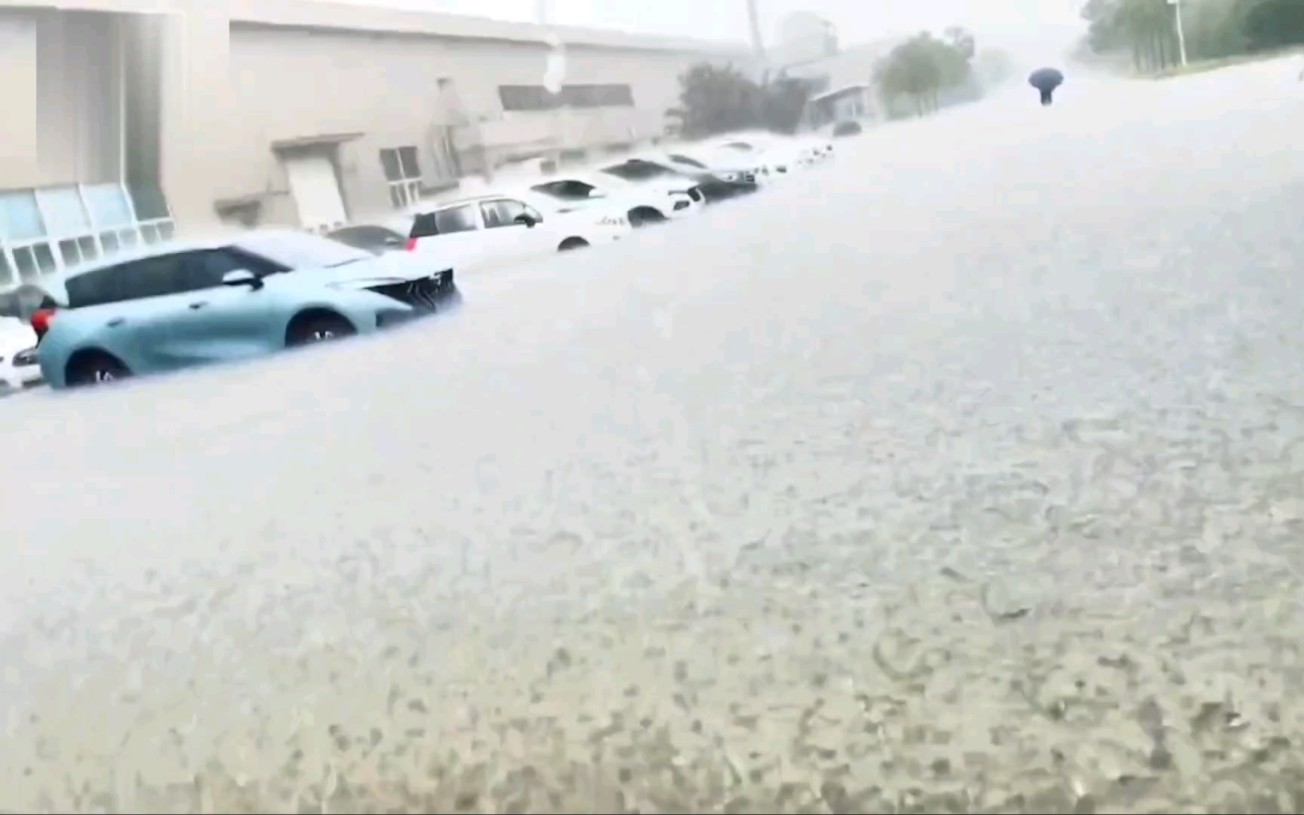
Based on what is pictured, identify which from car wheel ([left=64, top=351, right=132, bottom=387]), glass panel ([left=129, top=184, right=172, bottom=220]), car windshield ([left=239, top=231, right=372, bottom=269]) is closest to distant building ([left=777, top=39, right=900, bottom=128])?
car windshield ([left=239, top=231, right=372, bottom=269])

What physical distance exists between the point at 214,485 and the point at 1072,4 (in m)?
0.92

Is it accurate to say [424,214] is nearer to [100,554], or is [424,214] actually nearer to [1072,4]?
[100,554]

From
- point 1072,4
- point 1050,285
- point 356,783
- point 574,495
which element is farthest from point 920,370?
point 356,783

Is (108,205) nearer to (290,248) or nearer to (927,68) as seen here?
(290,248)

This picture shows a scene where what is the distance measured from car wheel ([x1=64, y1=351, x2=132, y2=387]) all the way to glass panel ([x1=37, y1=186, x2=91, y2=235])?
12 centimetres

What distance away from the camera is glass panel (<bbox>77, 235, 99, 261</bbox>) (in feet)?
3.82

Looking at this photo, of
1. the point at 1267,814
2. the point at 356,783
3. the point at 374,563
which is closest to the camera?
the point at 1267,814

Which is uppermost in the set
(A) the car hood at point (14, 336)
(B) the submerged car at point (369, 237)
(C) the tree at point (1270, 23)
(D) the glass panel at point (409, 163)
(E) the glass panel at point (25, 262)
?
(D) the glass panel at point (409, 163)

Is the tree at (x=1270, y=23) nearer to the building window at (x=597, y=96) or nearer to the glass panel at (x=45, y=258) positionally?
the building window at (x=597, y=96)

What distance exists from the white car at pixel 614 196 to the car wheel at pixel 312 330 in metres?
0.24

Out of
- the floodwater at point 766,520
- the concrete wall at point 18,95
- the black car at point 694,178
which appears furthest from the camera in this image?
the black car at point 694,178

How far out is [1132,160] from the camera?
1182 millimetres

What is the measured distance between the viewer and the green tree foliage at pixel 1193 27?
114 centimetres

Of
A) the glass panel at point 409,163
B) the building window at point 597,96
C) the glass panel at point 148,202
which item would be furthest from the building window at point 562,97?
the glass panel at point 148,202
